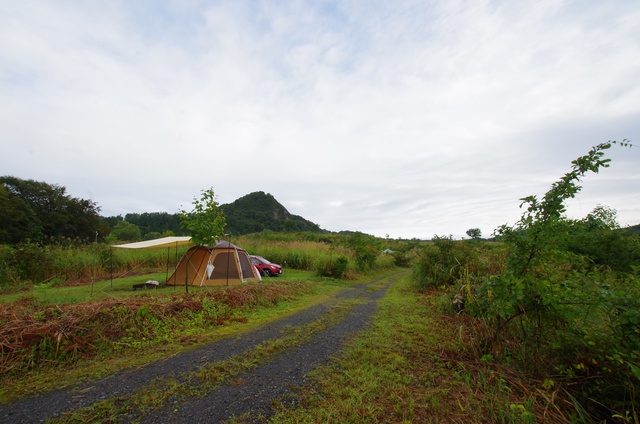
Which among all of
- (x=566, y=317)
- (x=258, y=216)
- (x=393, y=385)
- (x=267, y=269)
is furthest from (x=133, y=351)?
(x=258, y=216)

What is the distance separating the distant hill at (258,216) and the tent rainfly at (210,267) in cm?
3935

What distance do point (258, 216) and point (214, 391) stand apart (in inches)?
2456

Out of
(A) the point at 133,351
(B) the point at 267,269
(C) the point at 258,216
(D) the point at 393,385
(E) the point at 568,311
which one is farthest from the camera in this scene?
(C) the point at 258,216

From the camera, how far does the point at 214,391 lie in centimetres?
308

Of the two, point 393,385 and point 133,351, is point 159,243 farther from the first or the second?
point 393,385

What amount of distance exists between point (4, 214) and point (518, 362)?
4066 cm

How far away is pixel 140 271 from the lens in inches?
567


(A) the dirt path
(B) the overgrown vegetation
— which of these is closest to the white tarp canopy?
(A) the dirt path

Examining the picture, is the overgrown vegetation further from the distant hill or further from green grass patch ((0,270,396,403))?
the distant hill

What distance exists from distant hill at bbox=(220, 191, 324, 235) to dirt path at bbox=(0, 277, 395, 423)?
152 feet

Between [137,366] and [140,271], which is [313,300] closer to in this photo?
[137,366]

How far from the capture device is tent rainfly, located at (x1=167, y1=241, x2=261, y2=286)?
10.4 meters

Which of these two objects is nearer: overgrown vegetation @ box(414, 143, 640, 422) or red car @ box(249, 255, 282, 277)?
overgrown vegetation @ box(414, 143, 640, 422)

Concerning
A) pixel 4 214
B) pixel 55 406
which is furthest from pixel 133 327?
pixel 4 214
